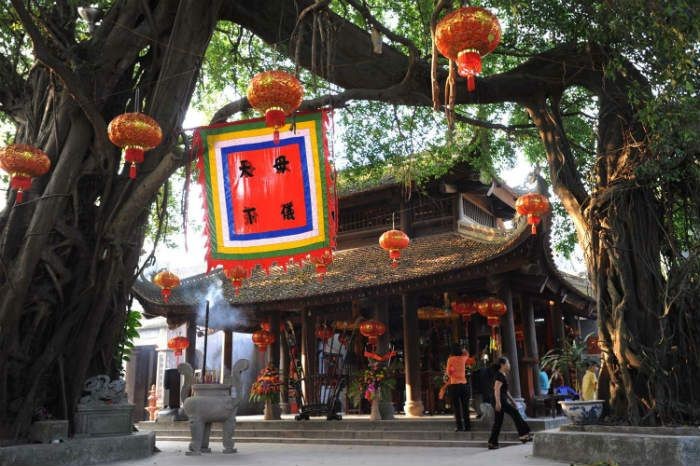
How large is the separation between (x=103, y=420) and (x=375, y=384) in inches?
203

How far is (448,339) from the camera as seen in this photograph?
12578 millimetres

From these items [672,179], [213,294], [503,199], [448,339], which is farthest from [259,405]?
[672,179]

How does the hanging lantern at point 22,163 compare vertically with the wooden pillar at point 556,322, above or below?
above

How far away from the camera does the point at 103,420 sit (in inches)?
236

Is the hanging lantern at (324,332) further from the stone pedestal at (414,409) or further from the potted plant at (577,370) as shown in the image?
the potted plant at (577,370)

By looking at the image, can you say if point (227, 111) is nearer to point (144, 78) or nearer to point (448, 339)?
point (144, 78)

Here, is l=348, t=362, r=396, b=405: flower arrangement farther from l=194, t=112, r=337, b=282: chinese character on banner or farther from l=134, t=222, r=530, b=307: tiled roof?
l=194, t=112, r=337, b=282: chinese character on banner

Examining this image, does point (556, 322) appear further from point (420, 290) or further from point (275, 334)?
point (275, 334)

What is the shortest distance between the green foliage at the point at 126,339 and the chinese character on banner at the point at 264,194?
1.55 m

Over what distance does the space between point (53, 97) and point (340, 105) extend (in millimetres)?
3105

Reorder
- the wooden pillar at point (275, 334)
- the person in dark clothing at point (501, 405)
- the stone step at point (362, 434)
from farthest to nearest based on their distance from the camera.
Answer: the wooden pillar at point (275, 334) → the stone step at point (362, 434) → the person in dark clothing at point (501, 405)

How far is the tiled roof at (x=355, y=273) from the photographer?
1026 cm

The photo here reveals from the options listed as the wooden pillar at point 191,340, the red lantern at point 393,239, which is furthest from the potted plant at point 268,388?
the red lantern at point 393,239

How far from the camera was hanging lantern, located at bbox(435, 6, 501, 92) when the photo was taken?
A: 4109 mm
